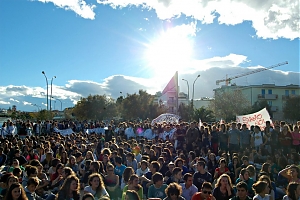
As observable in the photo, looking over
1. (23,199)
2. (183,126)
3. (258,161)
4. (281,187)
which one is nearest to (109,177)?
(23,199)

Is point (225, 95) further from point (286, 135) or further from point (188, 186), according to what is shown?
point (188, 186)

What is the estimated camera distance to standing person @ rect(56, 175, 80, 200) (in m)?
5.96

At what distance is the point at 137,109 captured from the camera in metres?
66.6

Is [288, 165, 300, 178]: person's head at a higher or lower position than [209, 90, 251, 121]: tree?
lower

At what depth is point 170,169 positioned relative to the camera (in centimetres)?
823

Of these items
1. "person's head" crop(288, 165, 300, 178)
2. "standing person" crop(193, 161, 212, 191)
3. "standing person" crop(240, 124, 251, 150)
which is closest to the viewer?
"person's head" crop(288, 165, 300, 178)

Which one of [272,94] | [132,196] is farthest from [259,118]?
[272,94]

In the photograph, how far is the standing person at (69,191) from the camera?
5961 millimetres

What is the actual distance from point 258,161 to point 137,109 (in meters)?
55.5

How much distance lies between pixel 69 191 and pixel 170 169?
3.03 metres

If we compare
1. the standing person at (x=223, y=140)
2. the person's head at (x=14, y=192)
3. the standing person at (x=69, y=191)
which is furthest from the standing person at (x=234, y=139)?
the person's head at (x=14, y=192)

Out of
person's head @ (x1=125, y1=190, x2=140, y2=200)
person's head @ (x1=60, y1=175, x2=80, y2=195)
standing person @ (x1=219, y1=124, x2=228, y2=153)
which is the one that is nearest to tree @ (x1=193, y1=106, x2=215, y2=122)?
standing person @ (x1=219, y1=124, x2=228, y2=153)

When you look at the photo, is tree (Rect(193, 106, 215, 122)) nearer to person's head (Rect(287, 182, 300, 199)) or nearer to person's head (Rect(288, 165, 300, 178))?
person's head (Rect(288, 165, 300, 178))

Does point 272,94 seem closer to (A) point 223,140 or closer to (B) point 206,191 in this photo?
(A) point 223,140
